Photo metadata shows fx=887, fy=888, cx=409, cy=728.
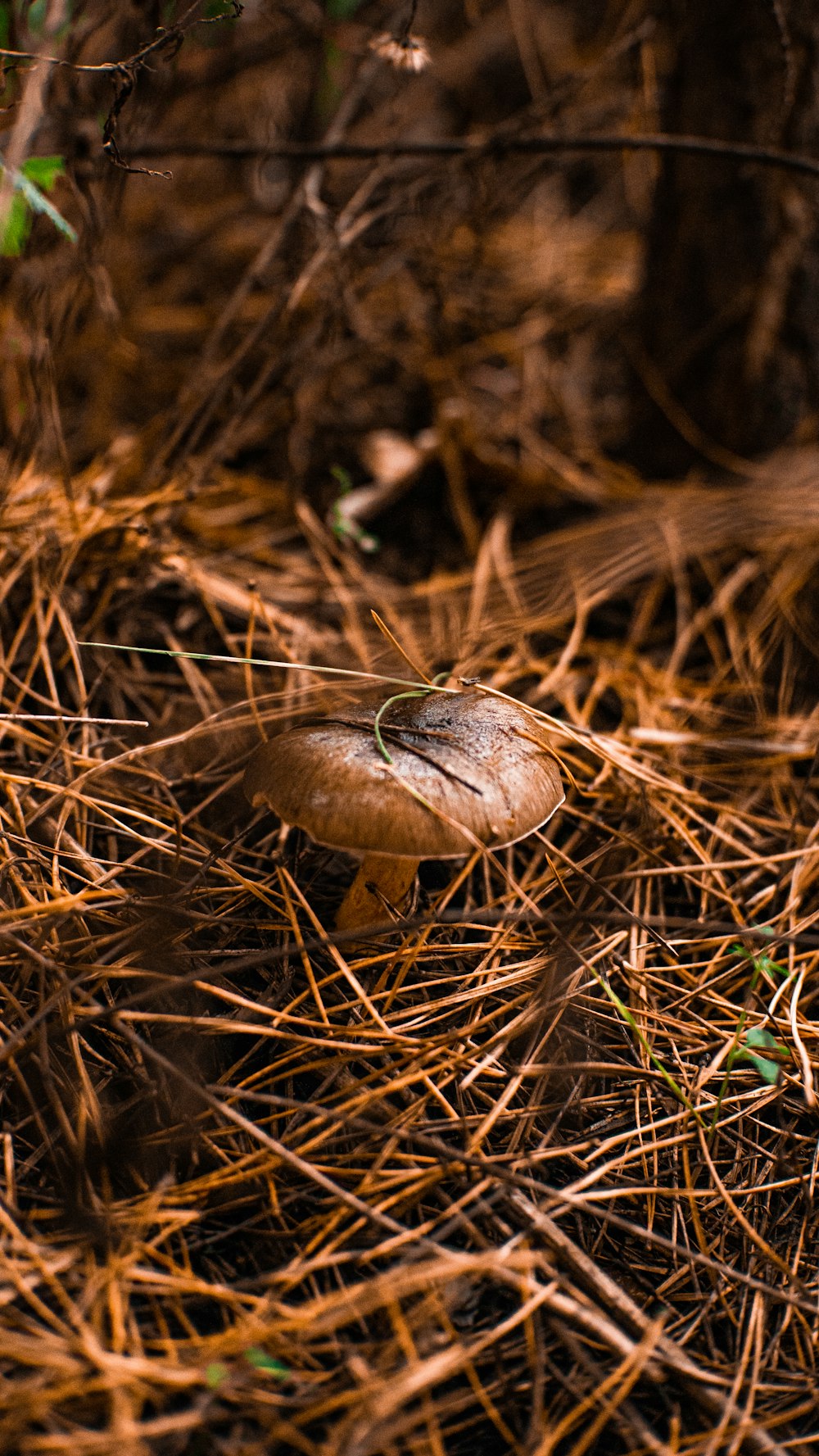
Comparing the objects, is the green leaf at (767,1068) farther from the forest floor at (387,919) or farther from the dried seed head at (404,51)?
the dried seed head at (404,51)

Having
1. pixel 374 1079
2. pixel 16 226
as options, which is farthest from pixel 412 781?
pixel 16 226

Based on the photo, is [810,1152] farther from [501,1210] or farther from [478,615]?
[478,615]

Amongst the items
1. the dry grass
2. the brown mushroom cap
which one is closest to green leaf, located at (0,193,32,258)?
the dry grass

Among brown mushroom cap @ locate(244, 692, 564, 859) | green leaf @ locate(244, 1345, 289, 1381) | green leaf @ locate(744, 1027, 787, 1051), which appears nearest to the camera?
green leaf @ locate(244, 1345, 289, 1381)

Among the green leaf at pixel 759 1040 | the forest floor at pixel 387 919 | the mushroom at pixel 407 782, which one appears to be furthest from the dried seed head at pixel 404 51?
the green leaf at pixel 759 1040

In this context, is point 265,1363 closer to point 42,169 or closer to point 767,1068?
point 767,1068

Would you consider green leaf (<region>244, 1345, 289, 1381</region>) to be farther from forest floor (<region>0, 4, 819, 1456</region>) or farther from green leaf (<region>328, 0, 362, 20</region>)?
green leaf (<region>328, 0, 362, 20</region>)
